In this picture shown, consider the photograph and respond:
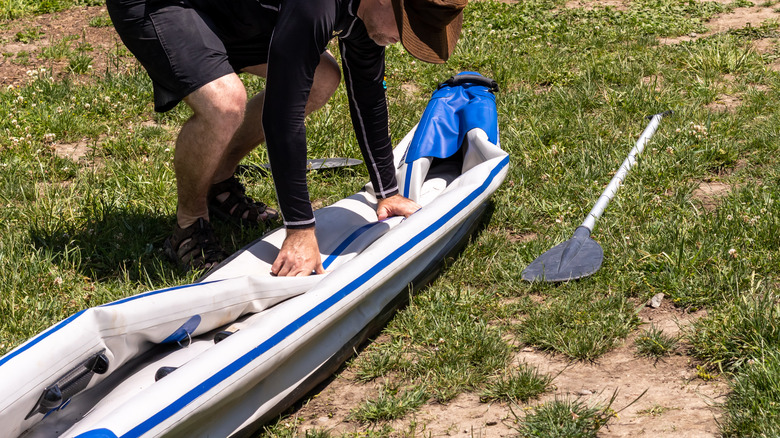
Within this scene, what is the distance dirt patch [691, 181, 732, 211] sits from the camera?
3.91 m

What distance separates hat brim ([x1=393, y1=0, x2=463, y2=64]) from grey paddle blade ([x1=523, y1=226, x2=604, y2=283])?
108 cm

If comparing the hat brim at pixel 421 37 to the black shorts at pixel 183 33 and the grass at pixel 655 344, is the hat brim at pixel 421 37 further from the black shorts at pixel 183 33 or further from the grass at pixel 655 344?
the grass at pixel 655 344

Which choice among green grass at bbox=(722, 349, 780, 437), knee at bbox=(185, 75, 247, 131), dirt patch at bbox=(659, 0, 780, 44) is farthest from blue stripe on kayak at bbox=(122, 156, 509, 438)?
dirt patch at bbox=(659, 0, 780, 44)

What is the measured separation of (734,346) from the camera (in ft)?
8.61

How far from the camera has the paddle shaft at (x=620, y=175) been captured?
3674 mm

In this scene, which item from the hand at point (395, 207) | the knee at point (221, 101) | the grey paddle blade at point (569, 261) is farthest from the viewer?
the hand at point (395, 207)

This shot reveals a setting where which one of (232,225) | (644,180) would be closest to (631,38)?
(644,180)

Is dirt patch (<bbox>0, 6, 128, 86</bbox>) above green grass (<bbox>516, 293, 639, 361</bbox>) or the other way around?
above

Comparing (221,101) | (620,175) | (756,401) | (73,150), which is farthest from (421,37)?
(73,150)

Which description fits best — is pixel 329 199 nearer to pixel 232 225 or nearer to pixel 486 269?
pixel 232 225

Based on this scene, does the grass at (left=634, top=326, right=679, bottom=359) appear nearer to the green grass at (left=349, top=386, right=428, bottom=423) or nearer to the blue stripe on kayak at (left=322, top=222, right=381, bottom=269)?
the green grass at (left=349, top=386, right=428, bottom=423)

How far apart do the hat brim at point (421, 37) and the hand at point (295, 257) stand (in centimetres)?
80

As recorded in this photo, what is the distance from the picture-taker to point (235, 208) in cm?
390

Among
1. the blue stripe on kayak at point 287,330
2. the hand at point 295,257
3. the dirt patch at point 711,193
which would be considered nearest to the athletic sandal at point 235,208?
the hand at point 295,257
